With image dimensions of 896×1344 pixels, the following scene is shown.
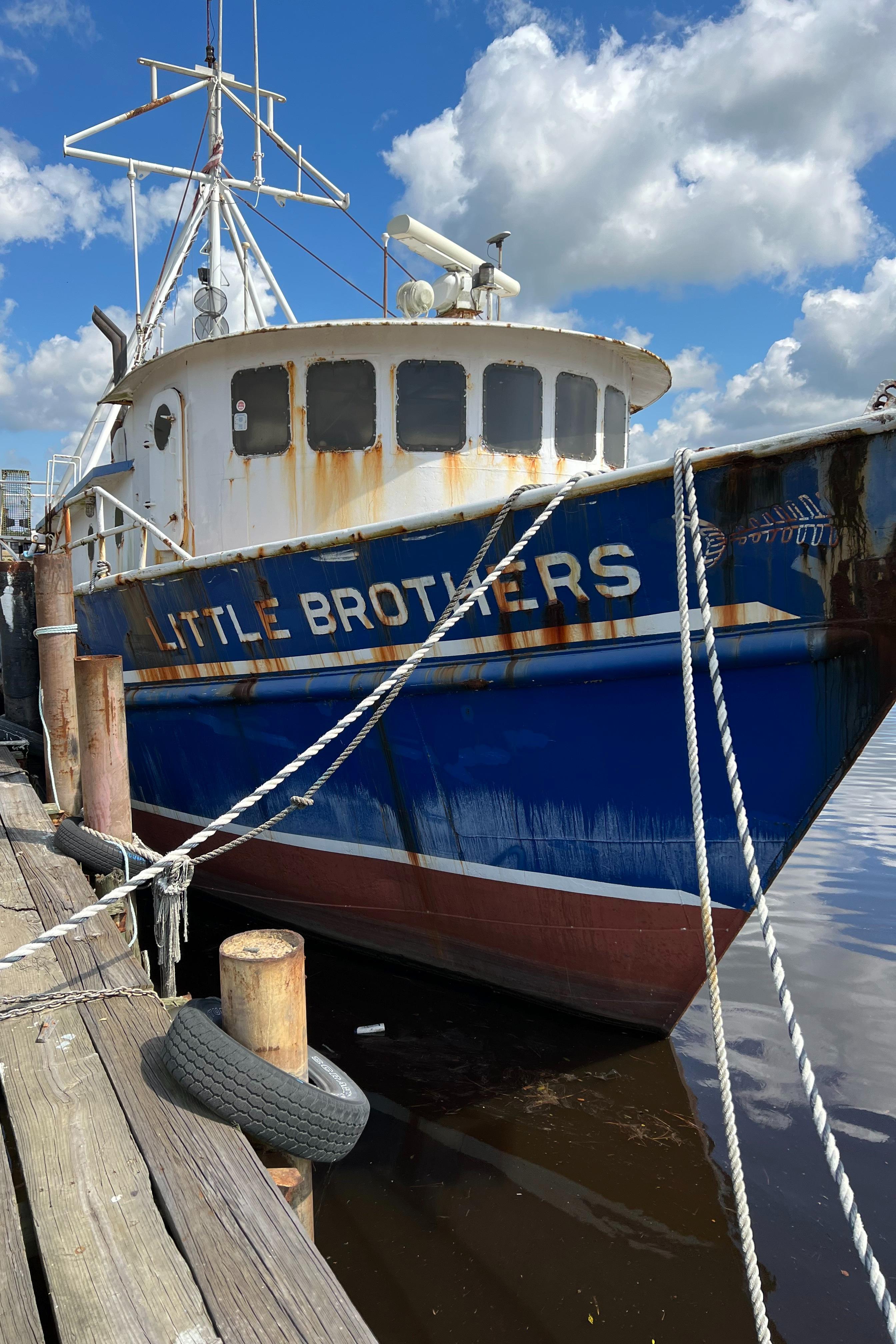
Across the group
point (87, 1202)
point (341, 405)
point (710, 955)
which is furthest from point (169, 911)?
point (341, 405)

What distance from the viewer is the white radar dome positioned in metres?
5.91

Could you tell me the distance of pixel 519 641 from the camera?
13.1ft

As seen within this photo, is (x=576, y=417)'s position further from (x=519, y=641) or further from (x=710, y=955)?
(x=710, y=955)

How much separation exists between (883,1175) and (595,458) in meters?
4.48

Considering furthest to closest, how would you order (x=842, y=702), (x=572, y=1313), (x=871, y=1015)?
(x=871, y=1015) → (x=842, y=702) → (x=572, y=1313)

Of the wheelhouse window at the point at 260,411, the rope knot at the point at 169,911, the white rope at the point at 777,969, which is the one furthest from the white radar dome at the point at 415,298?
the rope knot at the point at 169,911

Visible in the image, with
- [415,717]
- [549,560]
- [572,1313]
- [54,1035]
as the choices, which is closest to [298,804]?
[415,717]

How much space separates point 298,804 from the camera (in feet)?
12.4

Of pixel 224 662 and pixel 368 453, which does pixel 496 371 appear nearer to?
pixel 368 453

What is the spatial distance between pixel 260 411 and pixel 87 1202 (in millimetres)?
4739

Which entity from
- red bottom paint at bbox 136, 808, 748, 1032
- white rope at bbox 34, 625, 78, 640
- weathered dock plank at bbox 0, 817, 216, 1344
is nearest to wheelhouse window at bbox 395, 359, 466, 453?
white rope at bbox 34, 625, 78, 640

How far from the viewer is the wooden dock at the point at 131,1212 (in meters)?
1.80

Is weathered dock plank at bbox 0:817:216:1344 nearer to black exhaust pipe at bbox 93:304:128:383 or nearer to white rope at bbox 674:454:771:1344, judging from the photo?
white rope at bbox 674:454:771:1344

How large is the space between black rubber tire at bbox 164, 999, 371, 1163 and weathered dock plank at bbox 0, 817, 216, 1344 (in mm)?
237
